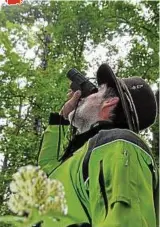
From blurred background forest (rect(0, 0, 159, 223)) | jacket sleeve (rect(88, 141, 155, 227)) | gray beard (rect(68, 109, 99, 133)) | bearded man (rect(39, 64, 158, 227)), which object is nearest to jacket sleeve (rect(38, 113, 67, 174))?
bearded man (rect(39, 64, 158, 227))

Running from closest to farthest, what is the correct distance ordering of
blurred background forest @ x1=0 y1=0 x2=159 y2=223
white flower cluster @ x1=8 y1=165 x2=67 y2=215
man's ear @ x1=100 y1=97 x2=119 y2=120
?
1. white flower cluster @ x1=8 y1=165 x2=67 y2=215
2. man's ear @ x1=100 y1=97 x2=119 y2=120
3. blurred background forest @ x1=0 y1=0 x2=159 y2=223

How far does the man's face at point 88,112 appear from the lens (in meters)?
0.93

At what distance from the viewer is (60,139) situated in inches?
42.3

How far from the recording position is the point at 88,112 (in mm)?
938

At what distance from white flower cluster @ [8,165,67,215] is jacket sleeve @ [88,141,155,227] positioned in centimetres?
13

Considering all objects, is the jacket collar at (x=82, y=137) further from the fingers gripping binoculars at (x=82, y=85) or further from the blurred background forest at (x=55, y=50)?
the blurred background forest at (x=55, y=50)

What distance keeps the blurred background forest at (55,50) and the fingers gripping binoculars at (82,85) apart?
1.62m

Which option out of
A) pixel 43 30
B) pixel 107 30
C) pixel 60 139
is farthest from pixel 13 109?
pixel 60 139

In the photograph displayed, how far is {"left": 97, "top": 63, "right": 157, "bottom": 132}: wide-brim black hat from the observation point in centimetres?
89

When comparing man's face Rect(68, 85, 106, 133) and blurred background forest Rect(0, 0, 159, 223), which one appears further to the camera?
blurred background forest Rect(0, 0, 159, 223)

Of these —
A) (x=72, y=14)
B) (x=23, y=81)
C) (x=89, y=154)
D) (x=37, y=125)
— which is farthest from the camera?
(x=72, y=14)

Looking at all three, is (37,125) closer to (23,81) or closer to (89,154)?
(23,81)

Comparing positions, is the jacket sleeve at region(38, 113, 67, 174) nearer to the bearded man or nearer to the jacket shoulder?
the bearded man

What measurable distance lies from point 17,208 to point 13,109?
7.80 ft
